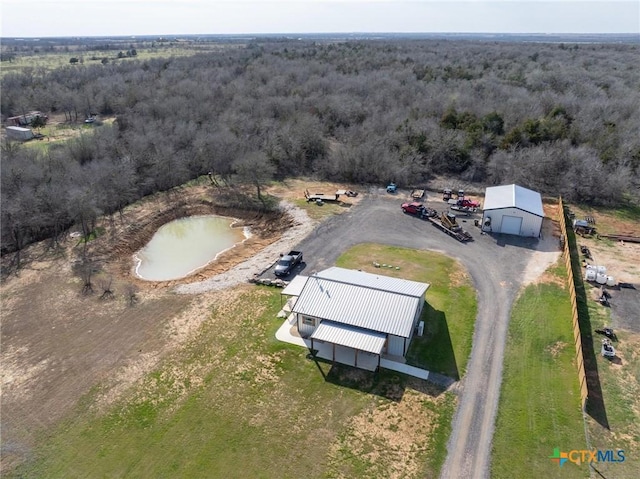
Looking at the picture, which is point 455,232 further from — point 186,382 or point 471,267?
point 186,382

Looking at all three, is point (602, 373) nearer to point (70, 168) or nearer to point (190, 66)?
point (70, 168)

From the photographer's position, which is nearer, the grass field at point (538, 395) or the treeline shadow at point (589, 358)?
the grass field at point (538, 395)

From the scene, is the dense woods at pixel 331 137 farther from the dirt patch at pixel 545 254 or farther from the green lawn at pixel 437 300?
the green lawn at pixel 437 300

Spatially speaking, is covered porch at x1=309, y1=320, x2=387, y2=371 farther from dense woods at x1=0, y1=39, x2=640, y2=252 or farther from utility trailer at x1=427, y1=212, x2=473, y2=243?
dense woods at x1=0, y1=39, x2=640, y2=252

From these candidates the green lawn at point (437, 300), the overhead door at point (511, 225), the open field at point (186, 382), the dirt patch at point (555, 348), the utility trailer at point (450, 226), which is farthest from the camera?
the overhead door at point (511, 225)

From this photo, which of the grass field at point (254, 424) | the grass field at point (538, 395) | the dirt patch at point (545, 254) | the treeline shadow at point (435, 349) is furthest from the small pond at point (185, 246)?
the dirt patch at point (545, 254)

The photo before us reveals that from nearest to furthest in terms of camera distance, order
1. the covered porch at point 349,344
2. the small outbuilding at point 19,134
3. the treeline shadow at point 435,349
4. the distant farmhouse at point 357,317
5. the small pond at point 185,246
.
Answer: the covered porch at point 349,344 → the distant farmhouse at point 357,317 → the treeline shadow at point 435,349 → the small pond at point 185,246 → the small outbuilding at point 19,134
